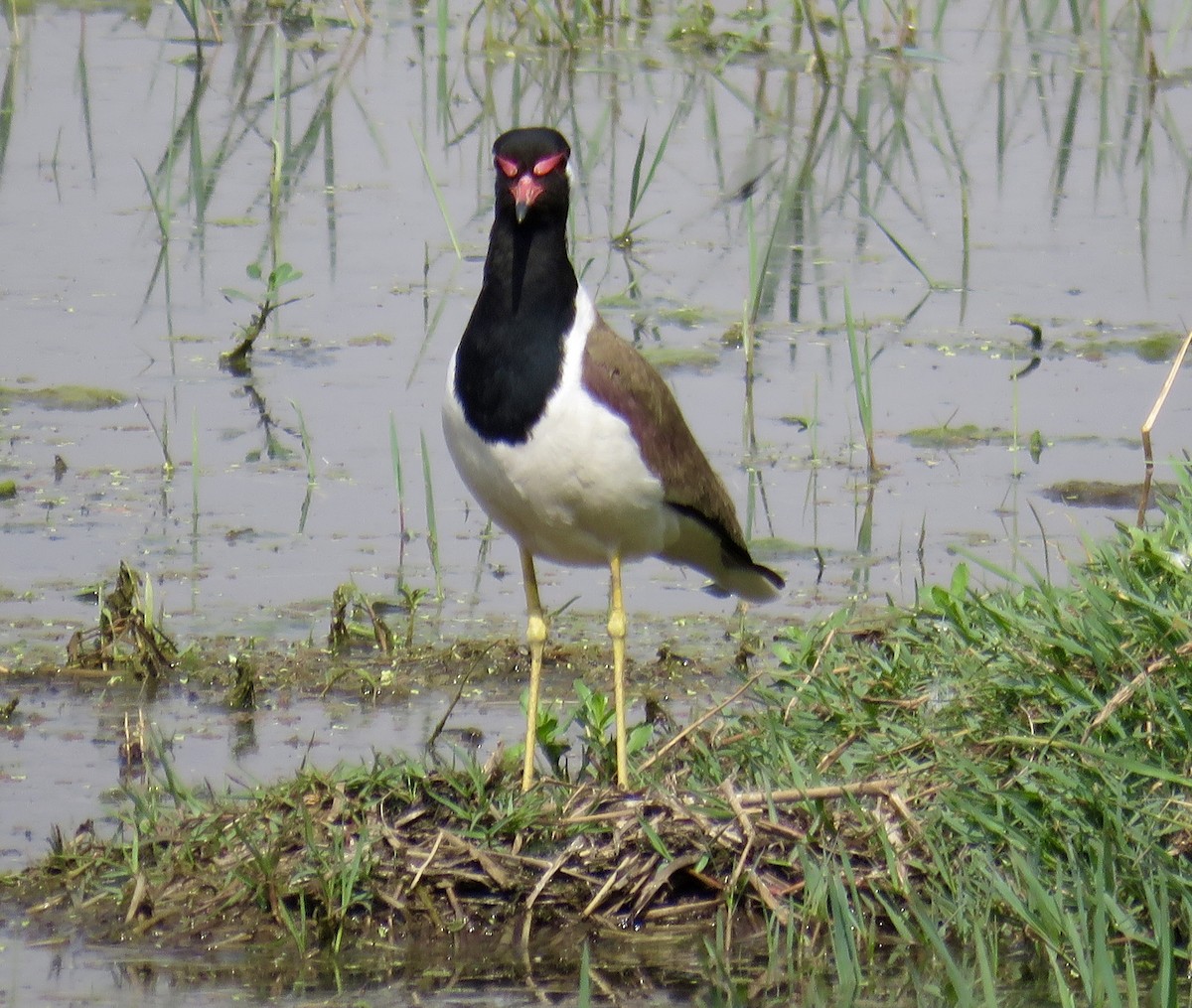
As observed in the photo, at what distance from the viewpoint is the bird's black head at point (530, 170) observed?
475 cm

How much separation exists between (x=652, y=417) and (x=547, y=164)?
607 mm

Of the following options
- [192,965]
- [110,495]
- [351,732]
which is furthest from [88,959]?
[110,495]

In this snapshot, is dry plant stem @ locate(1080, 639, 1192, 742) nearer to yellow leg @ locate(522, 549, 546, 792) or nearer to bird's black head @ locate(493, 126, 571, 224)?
yellow leg @ locate(522, 549, 546, 792)

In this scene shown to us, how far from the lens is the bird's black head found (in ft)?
15.6

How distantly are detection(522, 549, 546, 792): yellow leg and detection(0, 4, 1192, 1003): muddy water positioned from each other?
461mm

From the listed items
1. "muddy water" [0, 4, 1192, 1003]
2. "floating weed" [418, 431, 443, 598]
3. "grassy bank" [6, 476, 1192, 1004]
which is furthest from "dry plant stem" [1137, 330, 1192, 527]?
"floating weed" [418, 431, 443, 598]

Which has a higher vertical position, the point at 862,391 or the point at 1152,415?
the point at 1152,415

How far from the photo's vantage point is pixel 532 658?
491cm

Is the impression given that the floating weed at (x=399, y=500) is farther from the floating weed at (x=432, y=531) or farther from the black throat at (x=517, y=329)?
the black throat at (x=517, y=329)

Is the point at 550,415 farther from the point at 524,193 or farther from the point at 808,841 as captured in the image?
the point at 808,841

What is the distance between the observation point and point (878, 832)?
4117 mm

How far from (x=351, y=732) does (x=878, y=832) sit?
5.10 ft

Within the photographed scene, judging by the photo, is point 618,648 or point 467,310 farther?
point 467,310

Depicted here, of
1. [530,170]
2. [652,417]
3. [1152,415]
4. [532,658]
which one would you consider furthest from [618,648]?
[1152,415]
